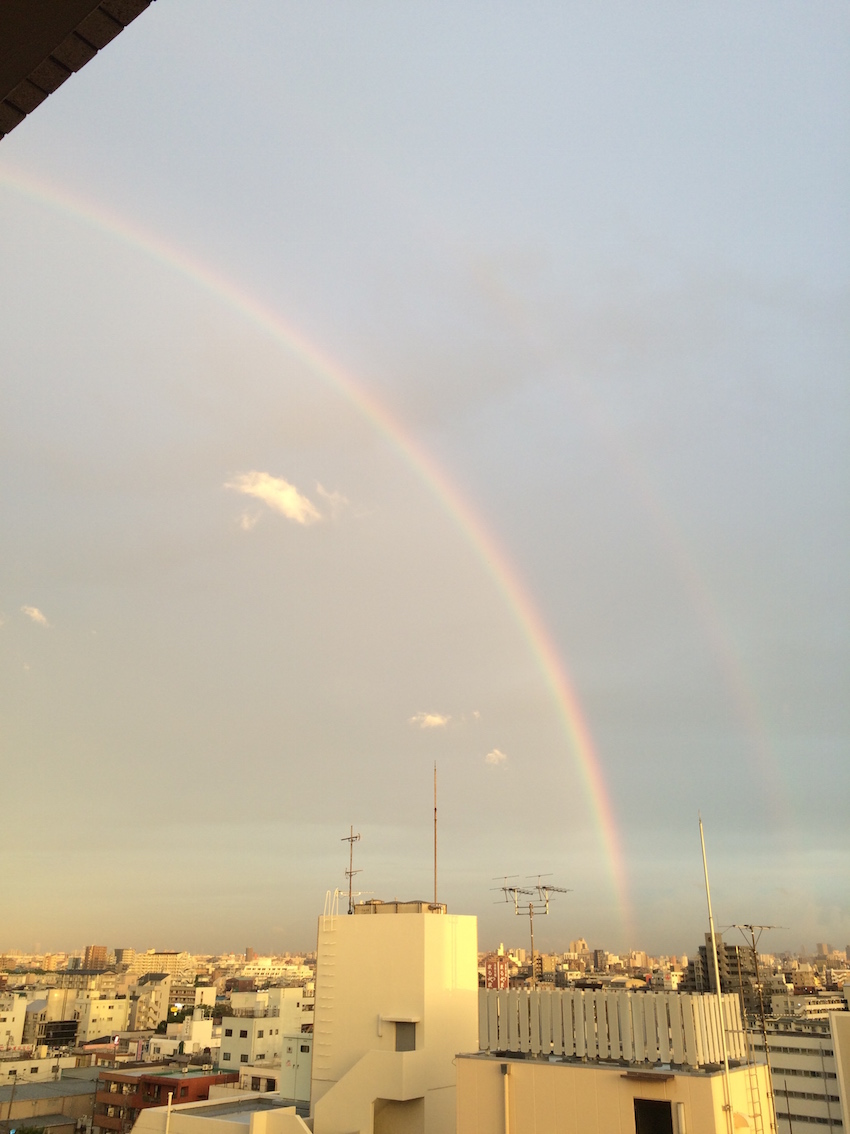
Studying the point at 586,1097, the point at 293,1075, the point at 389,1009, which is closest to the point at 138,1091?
the point at 293,1075

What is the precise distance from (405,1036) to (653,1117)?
14047 millimetres

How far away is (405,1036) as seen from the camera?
28.4 metres

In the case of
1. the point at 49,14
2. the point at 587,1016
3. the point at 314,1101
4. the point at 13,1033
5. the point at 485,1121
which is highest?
the point at 49,14

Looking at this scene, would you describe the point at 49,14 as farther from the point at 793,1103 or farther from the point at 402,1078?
the point at 793,1103

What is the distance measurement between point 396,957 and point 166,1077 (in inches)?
1256

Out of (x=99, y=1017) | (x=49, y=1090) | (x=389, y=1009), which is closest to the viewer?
(x=389, y=1009)

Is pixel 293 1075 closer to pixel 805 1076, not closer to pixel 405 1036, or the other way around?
pixel 405 1036

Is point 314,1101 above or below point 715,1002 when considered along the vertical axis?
below

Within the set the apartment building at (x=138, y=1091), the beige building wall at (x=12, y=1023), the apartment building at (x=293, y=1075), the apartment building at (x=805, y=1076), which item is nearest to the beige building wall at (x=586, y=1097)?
the apartment building at (x=293, y=1075)

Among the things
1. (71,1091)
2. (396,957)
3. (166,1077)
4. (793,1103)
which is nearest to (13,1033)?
(71,1091)

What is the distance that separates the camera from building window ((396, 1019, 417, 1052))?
92.9 ft

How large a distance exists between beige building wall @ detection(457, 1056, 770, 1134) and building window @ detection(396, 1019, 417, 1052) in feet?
37.1

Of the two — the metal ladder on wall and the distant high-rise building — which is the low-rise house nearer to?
the metal ladder on wall

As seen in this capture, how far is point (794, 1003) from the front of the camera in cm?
9462
